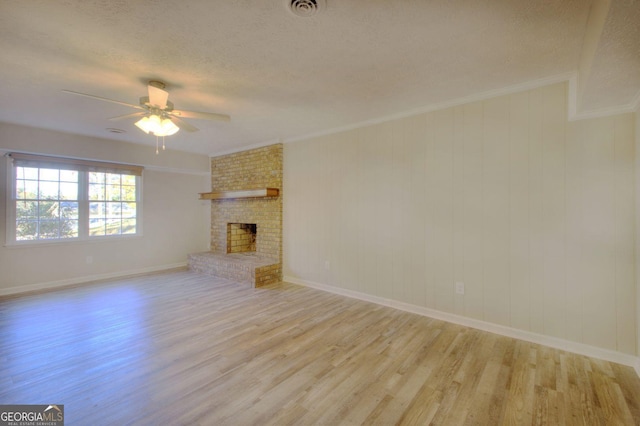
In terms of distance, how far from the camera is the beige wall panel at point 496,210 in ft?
9.19

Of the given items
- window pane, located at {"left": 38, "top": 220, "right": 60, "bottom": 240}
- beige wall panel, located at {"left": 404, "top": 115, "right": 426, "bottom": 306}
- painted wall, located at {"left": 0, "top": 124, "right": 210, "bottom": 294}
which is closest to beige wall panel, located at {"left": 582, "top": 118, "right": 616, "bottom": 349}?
beige wall panel, located at {"left": 404, "top": 115, "right": 426, "bottom": 306}

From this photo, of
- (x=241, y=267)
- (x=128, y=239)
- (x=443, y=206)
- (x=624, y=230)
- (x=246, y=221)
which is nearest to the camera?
(x=624, y=230)

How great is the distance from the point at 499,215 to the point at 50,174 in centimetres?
654

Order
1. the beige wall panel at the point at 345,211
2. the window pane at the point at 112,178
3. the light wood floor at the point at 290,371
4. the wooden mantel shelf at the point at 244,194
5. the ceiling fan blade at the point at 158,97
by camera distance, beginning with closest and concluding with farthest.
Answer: the light wood floor at the point at 290,371 → the ceiling fan blade at the point at 158,97 → the beige wall panel at the point at 345,211 → the wooden mantel shelf at the point at 244,194 → the window pane at the point at 112,178

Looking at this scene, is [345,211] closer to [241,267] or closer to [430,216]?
[430,216]

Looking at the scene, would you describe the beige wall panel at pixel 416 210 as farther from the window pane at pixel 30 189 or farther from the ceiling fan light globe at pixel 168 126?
the window pane at pixel 30 189

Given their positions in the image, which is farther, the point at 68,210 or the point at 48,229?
the point at 68,210

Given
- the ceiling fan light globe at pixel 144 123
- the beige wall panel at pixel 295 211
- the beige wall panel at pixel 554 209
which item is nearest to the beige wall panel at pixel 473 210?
the beige wall panel at pixel 554 209

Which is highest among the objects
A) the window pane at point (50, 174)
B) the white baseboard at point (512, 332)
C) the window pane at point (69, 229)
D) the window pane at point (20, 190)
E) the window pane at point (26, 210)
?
the window pane at point (50, 174)

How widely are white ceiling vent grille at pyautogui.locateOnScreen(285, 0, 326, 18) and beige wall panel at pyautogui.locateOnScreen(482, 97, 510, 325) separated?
7.11 feet

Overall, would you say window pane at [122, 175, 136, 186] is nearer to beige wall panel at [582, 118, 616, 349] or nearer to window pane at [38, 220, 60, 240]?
window pane at [38, 220, 60, 240]

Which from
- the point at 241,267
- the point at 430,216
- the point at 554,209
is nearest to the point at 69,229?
the point at 241,267

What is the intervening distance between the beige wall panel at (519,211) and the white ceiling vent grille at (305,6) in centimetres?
223

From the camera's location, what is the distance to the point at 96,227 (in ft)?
16.4
